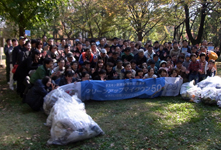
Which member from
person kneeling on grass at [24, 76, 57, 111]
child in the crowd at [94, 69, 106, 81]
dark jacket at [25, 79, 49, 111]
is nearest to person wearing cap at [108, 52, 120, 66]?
child in the crowd at [94, 69, 106, 81]

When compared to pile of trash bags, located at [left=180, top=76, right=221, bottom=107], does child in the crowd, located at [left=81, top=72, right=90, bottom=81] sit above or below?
above

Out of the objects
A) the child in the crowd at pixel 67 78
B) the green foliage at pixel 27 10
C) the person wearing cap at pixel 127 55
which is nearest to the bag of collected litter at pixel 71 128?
the child in the crowd at pixel 67 78

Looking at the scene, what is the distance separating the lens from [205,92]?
19.5 feet

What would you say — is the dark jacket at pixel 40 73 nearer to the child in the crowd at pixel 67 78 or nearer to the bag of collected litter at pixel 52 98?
the child in the crowd at pixel 67 78

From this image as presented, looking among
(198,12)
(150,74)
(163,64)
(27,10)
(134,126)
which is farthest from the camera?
(198,12)

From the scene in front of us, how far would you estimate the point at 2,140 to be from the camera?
3.79 m

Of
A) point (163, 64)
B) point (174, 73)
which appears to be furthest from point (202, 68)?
point (163, 64)

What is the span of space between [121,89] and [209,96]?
2.47 meters

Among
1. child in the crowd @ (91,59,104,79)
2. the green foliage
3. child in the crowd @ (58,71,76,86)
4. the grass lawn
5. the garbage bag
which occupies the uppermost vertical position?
the green foliage

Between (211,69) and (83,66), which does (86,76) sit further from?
(211,69)

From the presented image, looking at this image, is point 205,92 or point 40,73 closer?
point 40,73

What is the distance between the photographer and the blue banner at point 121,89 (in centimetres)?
613

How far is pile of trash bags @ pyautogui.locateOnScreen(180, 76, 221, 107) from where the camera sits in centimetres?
575

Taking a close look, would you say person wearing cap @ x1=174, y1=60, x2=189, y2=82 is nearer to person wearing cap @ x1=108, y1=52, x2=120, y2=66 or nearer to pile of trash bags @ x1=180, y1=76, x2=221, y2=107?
pile of trash bags @ x1=180, y1=76, x2=221, y2=107
